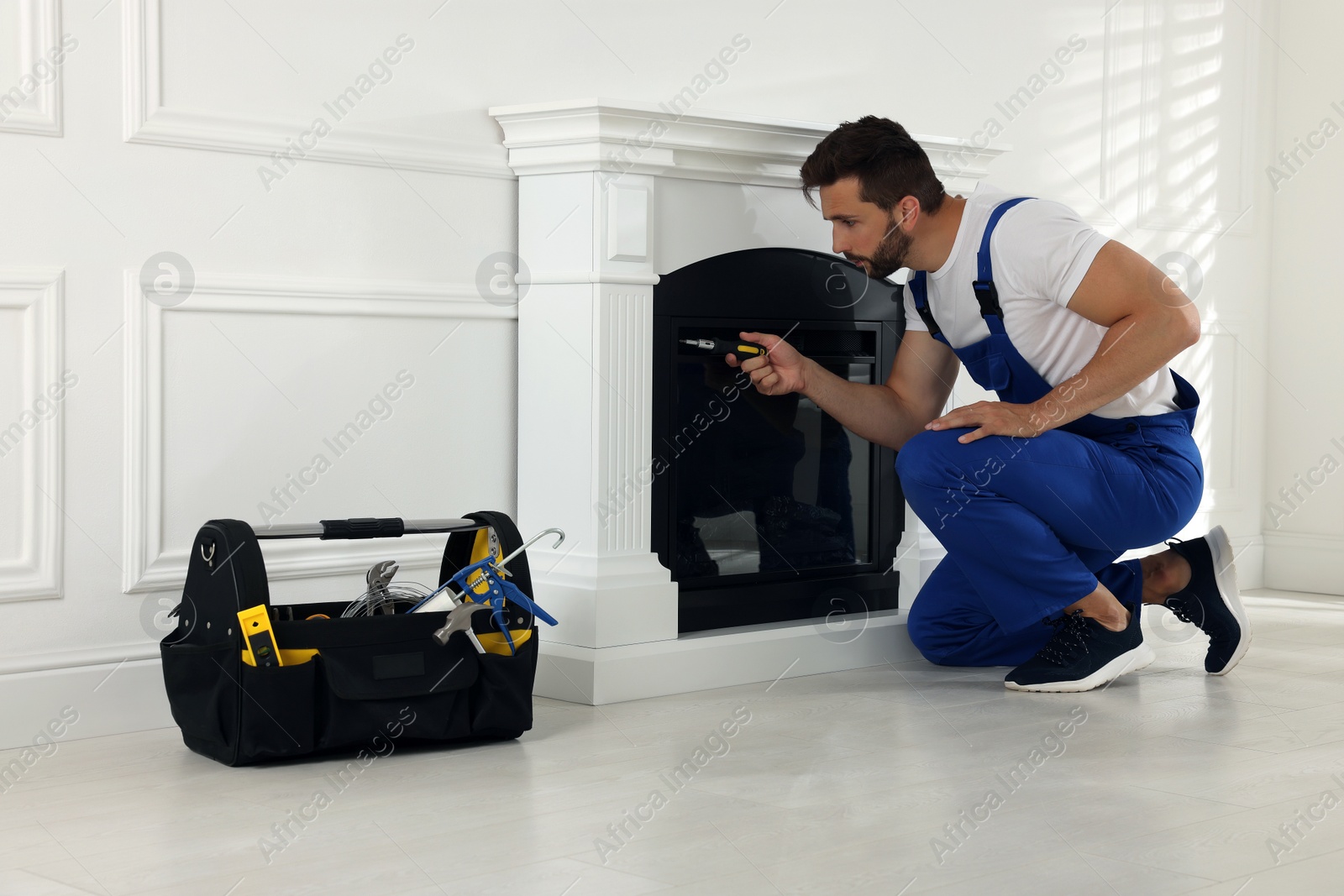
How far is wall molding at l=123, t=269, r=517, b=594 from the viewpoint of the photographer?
90.0 inches

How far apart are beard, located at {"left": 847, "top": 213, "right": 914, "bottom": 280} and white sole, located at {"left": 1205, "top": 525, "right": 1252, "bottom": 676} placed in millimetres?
829

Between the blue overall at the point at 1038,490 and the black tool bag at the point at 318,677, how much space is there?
2.74ft

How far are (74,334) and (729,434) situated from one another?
47.4 inches

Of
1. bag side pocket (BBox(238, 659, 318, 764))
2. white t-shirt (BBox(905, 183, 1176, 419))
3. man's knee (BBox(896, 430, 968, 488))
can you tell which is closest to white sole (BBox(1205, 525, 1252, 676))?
white t-shirt (BBox(905, 183, 1176, 419))

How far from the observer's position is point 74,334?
2.23m

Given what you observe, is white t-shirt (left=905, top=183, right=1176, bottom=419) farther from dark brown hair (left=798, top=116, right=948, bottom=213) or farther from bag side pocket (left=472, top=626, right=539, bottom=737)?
bag side pocket (left=472, top=626, right=539, bottom=737)

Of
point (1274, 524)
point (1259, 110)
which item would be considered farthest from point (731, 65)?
point (1274, 524)

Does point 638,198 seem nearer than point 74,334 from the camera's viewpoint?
No

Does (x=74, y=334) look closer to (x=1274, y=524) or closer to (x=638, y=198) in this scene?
(x=638, y=198)

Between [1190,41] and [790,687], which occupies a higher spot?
[1190,41]

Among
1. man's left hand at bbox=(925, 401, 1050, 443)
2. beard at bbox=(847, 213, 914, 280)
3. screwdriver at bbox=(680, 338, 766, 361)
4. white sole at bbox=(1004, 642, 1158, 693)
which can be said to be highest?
beard at bbox=(847, 213, 914, 280)

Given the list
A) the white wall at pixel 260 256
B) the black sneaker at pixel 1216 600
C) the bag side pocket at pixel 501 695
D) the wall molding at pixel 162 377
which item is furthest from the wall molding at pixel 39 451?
the black sneaker at pixel 1216 600

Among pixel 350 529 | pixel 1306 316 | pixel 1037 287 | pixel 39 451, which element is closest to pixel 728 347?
pixel 1037 287

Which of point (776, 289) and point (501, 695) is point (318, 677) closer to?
point (501, 695)
